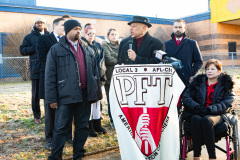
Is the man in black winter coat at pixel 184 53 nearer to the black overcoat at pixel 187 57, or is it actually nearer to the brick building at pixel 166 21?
the black overcoat at pixel 187 57

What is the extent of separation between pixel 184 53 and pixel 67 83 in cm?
251

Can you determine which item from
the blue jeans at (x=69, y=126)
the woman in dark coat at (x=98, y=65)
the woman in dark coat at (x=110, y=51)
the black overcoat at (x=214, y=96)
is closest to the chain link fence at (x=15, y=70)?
the woman in dark coat at (x=110, y=51)

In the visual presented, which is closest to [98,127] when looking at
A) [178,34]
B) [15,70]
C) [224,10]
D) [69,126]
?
[69,126]

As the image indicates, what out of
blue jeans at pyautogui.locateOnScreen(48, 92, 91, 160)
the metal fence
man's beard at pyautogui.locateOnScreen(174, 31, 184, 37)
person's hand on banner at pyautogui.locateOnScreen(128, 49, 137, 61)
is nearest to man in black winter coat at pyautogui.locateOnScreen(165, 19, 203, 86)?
man's beard at pyautogui.locateOnScreen(174, 31, 184, 37)

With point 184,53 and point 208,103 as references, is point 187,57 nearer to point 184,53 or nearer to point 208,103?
point 184,53

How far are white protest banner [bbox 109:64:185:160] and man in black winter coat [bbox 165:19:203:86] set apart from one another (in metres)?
1.90

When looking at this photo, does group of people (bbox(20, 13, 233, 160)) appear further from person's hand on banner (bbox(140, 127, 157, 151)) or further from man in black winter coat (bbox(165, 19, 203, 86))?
man in black winter coat (bbox(165, 19, 203, 86))

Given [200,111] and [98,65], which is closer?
[200,111]

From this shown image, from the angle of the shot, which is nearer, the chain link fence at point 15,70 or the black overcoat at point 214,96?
the black overcoat at point 214,96

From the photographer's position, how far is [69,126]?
3996 millimetres

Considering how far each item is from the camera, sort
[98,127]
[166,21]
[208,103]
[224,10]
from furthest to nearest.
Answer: [166,21]
[224,10]
[98,127]
[208,103]

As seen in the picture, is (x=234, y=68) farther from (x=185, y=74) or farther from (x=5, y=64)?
(x=185, y=74)

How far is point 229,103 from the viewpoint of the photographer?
3.77m

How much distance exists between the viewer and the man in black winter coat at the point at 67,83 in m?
3.79
